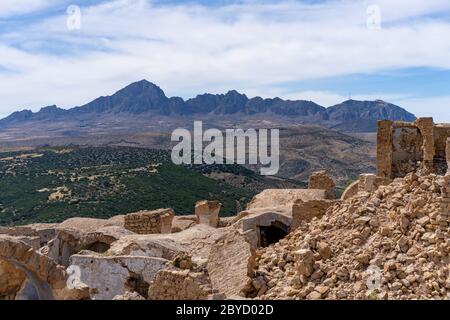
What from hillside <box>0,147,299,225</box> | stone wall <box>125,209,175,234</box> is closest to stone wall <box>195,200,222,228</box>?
stone wall <box>125,209,175,234</box>

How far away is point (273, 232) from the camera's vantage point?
14.1 meters

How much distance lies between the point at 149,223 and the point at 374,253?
9208 millimetres

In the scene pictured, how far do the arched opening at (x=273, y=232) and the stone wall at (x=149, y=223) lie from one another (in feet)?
14.2

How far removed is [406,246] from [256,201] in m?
10.9

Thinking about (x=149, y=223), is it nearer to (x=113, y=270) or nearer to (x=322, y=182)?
(x=322, y=182)

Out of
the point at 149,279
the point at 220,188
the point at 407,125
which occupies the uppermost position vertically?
the point at 407,125

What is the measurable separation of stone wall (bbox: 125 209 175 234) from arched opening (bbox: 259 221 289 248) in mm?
4336

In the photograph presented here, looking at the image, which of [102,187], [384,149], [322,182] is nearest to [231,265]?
[384,149]

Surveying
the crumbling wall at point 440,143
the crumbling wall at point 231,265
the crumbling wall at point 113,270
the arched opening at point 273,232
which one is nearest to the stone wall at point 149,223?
the arched opening at point 273,232

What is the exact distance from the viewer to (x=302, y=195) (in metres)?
18.9

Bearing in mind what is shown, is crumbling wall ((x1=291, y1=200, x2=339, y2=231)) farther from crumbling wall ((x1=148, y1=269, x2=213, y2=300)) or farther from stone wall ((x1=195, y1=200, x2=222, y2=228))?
stone wall ((x1=195, y1=200, x2=222, y2=228))

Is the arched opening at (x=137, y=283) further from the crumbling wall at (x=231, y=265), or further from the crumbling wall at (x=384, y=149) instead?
the crumbling wall at (x=384, y=149)

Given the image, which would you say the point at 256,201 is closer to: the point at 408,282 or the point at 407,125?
the point at 407,125
